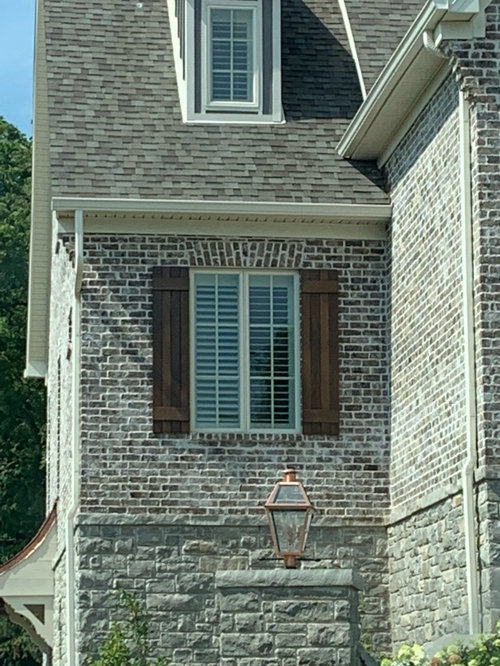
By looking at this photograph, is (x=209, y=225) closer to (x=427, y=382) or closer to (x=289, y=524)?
(x=427, y=382)

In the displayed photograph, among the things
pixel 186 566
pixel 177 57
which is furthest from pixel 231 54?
pixel 186 566

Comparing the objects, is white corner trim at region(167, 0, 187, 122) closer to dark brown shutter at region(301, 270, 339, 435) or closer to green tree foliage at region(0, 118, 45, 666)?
dark brown shutter at region(301, 270, 339, 435)

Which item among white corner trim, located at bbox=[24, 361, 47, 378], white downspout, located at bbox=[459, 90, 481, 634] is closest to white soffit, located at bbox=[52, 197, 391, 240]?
white downspout, located at bbox=[459, 90, 481, 634]

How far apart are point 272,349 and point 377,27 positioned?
4.39 metres

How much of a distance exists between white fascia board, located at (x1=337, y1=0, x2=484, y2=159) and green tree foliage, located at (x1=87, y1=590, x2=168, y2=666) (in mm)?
5323

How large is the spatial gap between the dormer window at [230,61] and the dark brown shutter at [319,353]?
7.22ft

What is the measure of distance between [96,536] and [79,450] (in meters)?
0.91

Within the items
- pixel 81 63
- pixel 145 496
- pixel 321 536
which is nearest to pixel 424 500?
pixel 321 536

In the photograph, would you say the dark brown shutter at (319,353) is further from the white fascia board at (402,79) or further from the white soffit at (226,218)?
the white fascia board at (402,79)

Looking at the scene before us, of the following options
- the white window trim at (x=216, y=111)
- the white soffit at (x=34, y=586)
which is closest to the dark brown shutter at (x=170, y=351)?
the white window trim at (x=216, y=111)

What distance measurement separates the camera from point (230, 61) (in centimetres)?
1933

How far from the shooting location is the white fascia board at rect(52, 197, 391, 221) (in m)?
17.5

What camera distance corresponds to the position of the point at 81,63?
19484 millimetres

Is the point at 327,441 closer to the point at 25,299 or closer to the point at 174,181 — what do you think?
the point at 174,181
